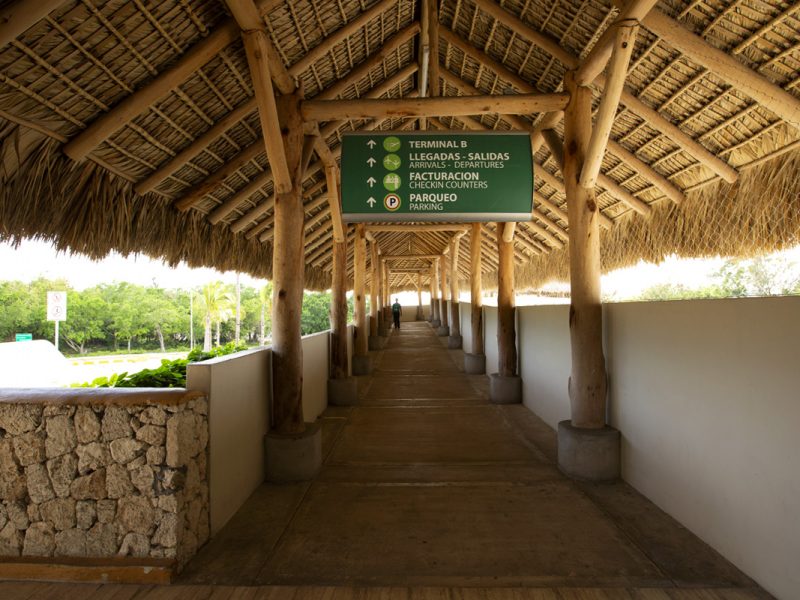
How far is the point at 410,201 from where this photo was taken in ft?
14.3

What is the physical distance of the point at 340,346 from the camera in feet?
24.5

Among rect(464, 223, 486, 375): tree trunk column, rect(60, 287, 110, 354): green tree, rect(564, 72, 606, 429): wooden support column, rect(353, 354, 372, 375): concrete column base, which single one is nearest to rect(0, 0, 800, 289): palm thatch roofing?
rect(564, 72, 606, 429): wooden support column

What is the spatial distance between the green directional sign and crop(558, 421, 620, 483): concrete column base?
2.10 m

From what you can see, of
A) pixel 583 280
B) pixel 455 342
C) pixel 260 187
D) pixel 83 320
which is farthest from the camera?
pixel 83 320

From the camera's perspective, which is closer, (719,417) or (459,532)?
(719,417)

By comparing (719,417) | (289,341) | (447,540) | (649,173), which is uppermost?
(649,173)

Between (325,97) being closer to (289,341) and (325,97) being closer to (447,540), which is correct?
(289,341)

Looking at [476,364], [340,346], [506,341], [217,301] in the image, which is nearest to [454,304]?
[476,364]

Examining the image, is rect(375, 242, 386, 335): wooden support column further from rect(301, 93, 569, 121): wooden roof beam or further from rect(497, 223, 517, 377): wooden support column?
rect(301, 93, 569, 121): wooden roof beam

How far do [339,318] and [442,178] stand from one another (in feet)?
13.1

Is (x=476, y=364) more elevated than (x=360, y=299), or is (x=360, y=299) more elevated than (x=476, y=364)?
(x=360, y=299)

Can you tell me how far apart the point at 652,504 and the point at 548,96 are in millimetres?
3746

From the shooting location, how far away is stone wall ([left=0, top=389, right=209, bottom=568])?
258 cm

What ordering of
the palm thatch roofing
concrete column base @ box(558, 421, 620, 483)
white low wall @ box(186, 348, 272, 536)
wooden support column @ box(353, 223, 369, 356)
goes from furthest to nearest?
wooden support column @ box(353, 223, 369, 356) → concrete column base @ box(558, 421, 620, 483) → the palm thatch roofing → white low wall @ box(186, 348, 272, 536)
